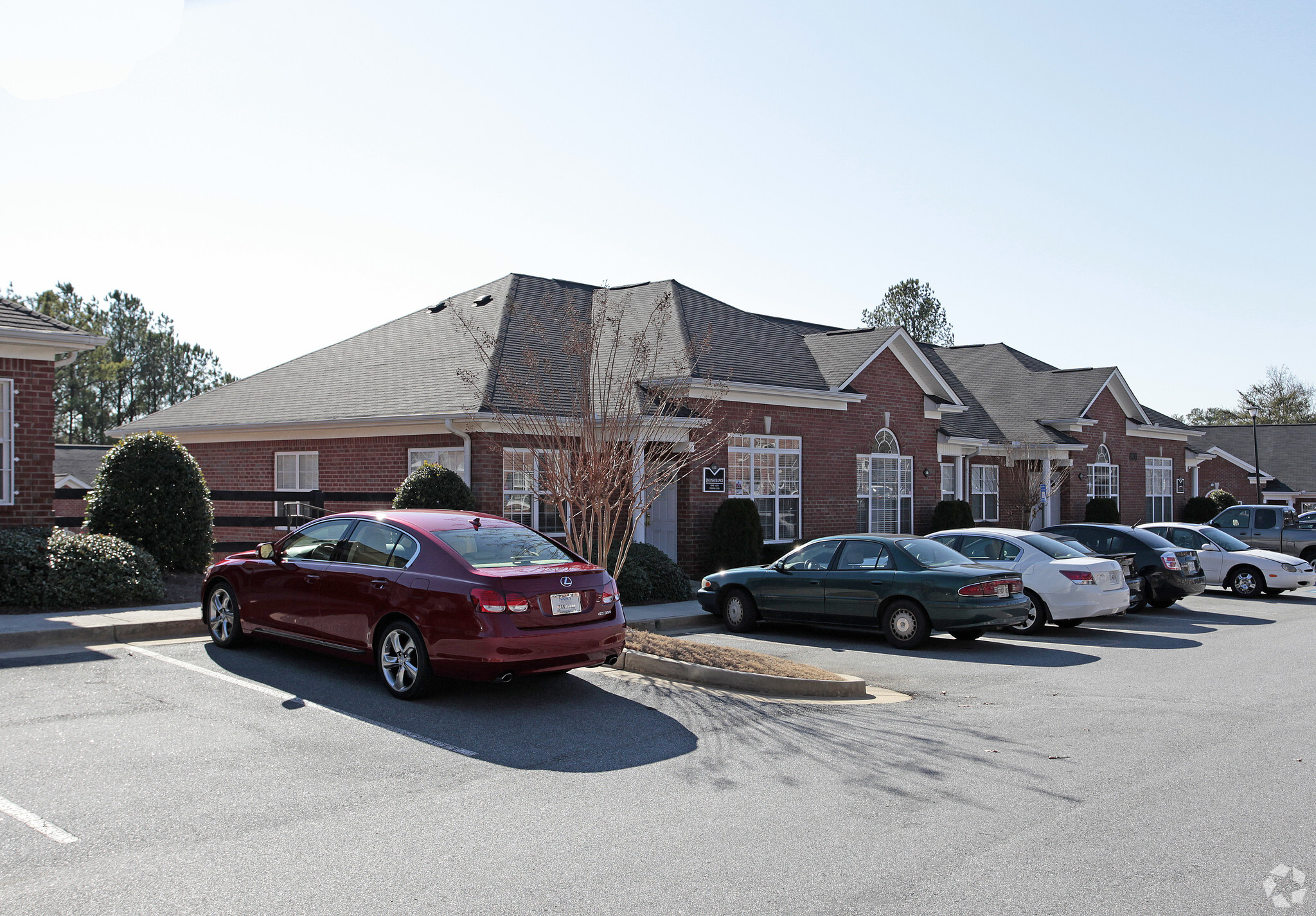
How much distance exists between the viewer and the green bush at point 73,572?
1227 centimetres

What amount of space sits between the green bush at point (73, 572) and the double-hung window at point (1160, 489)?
112ft

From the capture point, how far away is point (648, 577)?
53.3 ft

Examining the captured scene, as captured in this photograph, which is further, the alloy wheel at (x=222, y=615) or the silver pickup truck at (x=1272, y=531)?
the silver pickup truck at (x=1272, y=531)

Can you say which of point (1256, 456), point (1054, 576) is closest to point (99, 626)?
point (1054, 576)

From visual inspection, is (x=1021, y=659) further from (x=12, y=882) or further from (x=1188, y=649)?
(x=12, y=882)

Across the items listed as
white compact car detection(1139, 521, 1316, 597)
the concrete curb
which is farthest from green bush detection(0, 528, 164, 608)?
white compact car detection(1139, 521, 1316, 597)

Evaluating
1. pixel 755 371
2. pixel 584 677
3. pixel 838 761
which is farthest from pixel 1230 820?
pixel 755 371

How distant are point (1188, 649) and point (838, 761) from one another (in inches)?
313

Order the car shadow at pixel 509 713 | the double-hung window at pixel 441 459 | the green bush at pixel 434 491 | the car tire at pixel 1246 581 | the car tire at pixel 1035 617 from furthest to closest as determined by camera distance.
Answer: the car tire at pixel 1246 581 < the double-hung window at pixel 441 459 < the green bush at pixel 434 491 < the car tire at pixel 1035 617 < the car shadow at pixel 509 713

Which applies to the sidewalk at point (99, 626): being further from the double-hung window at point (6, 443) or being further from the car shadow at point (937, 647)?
the car shadow at point (937, 647)

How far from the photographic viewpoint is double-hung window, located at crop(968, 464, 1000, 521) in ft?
102

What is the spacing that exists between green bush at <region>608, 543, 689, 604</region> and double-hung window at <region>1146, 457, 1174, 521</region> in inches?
1054

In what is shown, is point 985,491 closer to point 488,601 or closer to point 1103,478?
point 1103,478

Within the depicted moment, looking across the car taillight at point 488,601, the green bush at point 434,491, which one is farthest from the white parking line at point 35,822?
the green bush at point 434,491
